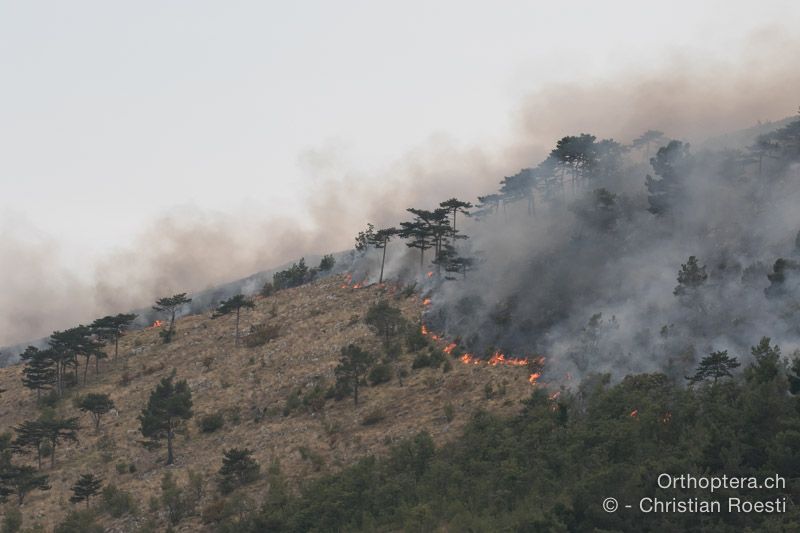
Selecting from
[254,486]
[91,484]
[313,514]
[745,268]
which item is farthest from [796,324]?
[91,484]

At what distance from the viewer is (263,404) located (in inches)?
3123

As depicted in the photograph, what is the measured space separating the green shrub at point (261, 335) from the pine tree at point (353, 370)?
23825mm

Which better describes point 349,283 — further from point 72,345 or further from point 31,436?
point 31,436

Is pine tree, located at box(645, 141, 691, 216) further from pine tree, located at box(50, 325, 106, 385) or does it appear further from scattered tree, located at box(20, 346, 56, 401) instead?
scattered tree, located at box(20, 346, 56, 401)

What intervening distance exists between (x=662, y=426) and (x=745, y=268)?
31333 mm

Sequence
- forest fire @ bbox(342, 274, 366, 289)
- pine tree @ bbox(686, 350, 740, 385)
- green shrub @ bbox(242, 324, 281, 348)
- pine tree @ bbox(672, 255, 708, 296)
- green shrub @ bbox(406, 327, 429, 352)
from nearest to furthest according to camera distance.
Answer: pine tree @ bbox(686, 350, 740, 385) → pine tree @ bbox(672, 255, 708, 296) → green shrub @ bbox(406, 327, 429, 352) → green shrub @ bbox(242, 324, 281, 348) → forest fire @ bbox(342, 274, 366, 289)

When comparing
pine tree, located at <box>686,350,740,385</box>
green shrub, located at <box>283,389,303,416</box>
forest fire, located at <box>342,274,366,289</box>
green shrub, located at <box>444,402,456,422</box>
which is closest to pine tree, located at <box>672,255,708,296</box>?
pine tree, located at <box>686,350,740,385</box>

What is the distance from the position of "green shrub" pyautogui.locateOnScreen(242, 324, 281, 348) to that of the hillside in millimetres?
1303

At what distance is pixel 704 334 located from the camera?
63.5 metres

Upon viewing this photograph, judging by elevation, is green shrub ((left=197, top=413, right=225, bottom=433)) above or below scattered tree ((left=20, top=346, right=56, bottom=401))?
below

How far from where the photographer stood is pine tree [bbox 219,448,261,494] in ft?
198

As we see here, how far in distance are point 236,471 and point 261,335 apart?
3928cm

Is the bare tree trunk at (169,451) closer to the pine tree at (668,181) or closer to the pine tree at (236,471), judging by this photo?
the pine tree at (236,471)

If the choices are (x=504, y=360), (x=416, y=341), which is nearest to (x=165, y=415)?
(x=416, y=341)
